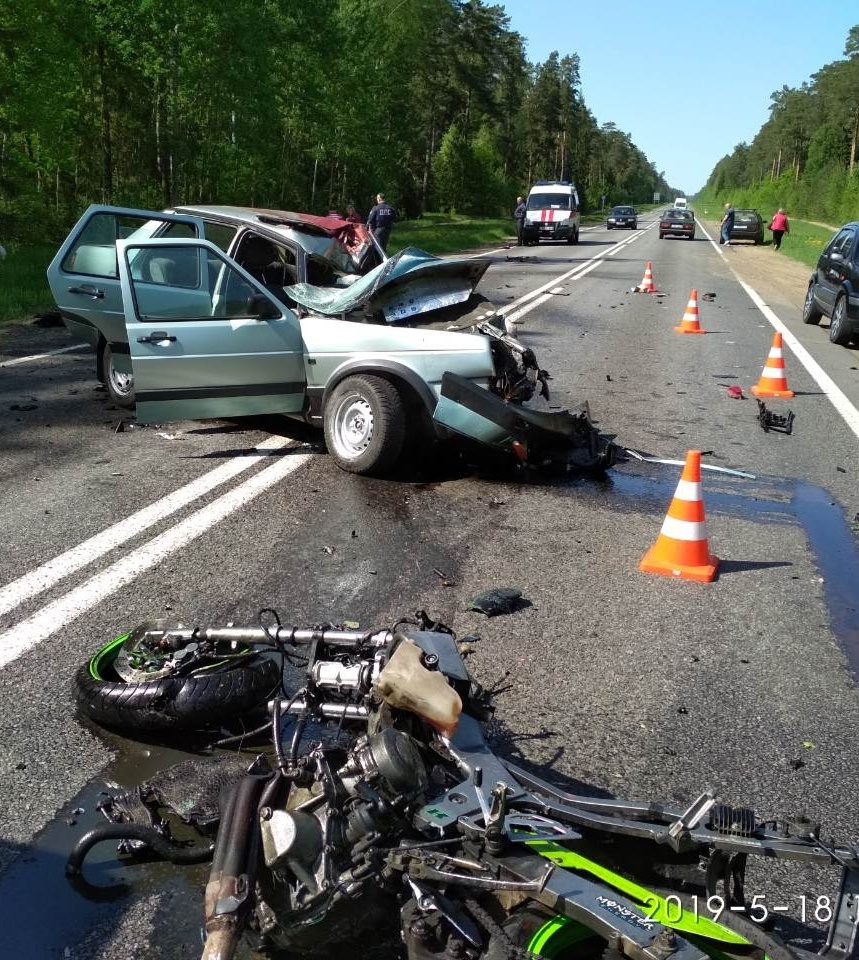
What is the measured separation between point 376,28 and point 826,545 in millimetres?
40514

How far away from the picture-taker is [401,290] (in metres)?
7.09

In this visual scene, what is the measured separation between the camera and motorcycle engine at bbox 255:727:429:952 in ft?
7.81

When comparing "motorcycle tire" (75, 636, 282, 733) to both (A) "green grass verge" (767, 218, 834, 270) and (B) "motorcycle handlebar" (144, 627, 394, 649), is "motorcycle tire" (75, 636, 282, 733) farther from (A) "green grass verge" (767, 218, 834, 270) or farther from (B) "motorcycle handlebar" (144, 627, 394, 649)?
(A) "green grass verge" (767, 218, 834, 270)

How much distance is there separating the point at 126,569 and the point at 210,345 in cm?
235

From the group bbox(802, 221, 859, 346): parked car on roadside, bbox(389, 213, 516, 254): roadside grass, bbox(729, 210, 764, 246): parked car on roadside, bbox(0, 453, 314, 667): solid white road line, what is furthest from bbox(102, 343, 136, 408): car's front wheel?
bbox(729, 210, 764, 246): parked car on roadside

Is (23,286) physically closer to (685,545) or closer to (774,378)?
(774,378)

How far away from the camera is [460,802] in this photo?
254cm

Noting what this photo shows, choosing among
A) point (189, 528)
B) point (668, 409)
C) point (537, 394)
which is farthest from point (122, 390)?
point (668, 409)

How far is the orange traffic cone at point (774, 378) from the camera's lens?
10758 mm

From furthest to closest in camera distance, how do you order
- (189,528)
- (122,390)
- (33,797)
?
(122,390)
(189,528)
(33,797)

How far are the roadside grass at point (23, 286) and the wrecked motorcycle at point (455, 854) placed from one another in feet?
41.0

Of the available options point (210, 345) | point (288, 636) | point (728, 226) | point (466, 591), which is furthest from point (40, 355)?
point (728, 226)

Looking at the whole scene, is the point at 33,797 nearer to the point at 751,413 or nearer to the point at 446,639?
the point at 446,639

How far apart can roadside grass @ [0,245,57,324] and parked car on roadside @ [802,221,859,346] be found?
12143 millimetres
